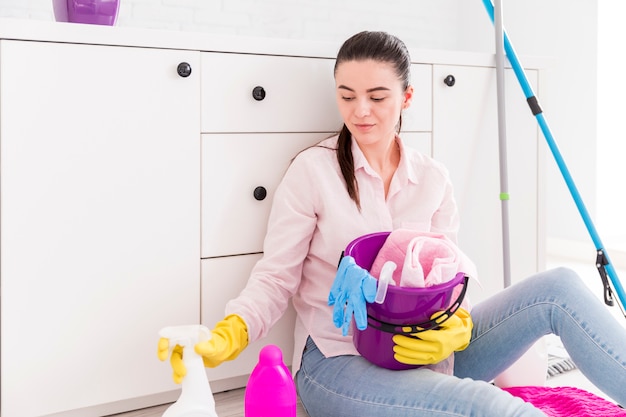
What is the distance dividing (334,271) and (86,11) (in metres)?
0.71

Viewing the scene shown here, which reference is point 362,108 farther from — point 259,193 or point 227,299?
point 227,299

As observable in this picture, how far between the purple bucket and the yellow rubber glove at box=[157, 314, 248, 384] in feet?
0.71

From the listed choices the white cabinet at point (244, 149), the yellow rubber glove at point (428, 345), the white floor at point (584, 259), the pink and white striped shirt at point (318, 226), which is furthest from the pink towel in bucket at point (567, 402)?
the white floor at point (584, 259)

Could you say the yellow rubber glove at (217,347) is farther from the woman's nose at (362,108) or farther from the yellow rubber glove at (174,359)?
the woman's nose at (362,108)

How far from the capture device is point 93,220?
1326mm

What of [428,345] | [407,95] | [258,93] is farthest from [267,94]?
[428,345]

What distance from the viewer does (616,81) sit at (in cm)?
311

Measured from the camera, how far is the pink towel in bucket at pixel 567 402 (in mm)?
1404

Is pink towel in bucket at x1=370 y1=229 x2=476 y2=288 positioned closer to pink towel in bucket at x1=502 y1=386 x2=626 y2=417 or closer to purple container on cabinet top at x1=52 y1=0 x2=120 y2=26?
pink towel in bucket at x1=502 y1=386 x2=626 y2=417

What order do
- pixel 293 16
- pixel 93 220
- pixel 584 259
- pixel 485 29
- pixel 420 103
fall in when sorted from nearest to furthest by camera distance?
1. pixel 93 220
2. pixel 420 103
3. pixel 293 16
4. pixel 584 259
5. pixel 485 29

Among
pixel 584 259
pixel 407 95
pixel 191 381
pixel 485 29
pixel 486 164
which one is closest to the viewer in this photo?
pixel 191 381

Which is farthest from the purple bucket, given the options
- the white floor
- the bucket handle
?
the white floor

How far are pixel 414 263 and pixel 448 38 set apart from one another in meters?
2.67

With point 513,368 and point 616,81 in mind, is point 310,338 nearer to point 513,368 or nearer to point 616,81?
point 513,368
